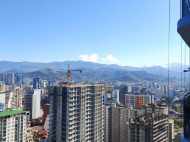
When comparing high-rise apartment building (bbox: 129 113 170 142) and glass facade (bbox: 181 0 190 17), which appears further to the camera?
high-rise apartment building (bbox: 129 113 170 142)

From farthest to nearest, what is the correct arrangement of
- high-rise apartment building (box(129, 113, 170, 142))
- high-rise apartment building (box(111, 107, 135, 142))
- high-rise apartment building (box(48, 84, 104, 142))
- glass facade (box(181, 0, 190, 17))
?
high-rise apartment building (box(111, 107, 135, 142)) < high-rise apartment building (box(48, 84, 104, 142)) < high-rise apartment building (box(129, 113, 170, 142)) < glass facade (box(181, 0, 190, 17))

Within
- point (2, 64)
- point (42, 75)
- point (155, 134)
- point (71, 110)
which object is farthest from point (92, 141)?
point (2, 64)

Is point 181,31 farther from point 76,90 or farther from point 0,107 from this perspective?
point 0,107

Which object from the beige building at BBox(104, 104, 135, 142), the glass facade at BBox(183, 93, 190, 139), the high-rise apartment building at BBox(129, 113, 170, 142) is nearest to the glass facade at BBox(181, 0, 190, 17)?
the glass facade at BBox(183, 93, 190, 139)

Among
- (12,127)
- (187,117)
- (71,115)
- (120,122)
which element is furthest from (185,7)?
(120,122)

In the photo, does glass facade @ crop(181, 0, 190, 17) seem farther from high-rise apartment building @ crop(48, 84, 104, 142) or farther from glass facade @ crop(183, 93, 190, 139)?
high-rise apartment building @ crop(48, 84, 104, 142)

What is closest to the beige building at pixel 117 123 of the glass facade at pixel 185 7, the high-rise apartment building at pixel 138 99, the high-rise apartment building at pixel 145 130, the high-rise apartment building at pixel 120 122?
the high-rise apartment building at pixel 120 122

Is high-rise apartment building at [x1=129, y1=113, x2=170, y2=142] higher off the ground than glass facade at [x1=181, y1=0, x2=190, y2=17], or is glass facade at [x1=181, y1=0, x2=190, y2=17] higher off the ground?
glass facade at [x1=181, y1=0, x2=190, y2=17]
